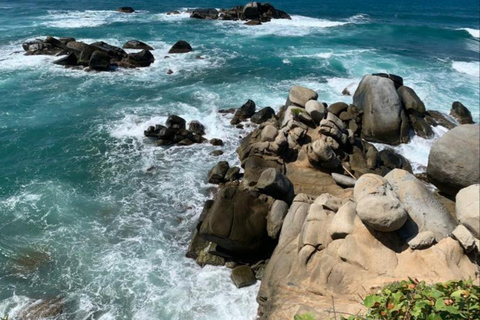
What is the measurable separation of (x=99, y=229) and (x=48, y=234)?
2.05 metres

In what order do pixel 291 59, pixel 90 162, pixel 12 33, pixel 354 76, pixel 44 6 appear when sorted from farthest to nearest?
pixel 44 6 < pixel 12 33 < pixel 291 59 < pixel 354 76 < pixel 90 162

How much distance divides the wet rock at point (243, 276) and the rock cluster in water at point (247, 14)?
4733cm

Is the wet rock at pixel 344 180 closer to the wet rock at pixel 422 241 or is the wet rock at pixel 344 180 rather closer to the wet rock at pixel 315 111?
the wet rock at pixel 315 111

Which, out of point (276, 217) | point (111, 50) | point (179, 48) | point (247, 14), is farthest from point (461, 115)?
point (247, 14)

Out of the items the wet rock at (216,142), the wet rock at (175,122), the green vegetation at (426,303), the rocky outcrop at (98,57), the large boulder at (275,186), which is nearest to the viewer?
the green vegetation at (426,303)

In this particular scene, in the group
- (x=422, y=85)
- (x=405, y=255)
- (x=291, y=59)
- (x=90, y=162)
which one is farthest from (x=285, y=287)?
(x=291, y=59)

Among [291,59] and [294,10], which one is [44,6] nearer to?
[294,10]

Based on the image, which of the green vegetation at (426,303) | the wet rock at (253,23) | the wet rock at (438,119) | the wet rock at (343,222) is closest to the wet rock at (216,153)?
the wet rock at (343,222)

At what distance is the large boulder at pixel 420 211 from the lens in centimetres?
1134

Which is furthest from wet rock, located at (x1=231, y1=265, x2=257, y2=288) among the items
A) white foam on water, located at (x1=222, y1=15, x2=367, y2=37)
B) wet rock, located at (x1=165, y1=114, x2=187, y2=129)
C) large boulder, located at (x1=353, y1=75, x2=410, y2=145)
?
white foam on water, located at (x1=222, y1=15, x2=367, y2=37)

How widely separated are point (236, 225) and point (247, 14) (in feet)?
157

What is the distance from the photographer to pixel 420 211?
11.8 m

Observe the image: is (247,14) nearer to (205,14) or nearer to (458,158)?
(205,14)

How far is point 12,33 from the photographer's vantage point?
44.0 meters
